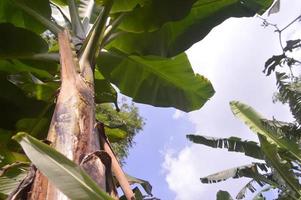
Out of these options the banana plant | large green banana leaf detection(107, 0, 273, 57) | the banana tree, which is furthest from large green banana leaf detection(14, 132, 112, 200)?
the banana plant

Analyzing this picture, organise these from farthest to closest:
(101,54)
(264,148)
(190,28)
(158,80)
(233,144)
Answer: (233,144) → (264,148) → (158,80) → (190,28) → (101,54)

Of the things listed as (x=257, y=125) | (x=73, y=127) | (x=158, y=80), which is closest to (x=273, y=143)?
(x=257, y=125)

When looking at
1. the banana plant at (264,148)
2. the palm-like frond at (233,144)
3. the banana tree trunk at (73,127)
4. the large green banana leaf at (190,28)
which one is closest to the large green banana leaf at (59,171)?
the banana tree trunk at (73,127)

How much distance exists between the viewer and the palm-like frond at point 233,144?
4684 millimetres

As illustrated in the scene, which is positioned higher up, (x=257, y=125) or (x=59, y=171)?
(x=257, y=125)

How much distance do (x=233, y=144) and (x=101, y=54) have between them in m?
2.79

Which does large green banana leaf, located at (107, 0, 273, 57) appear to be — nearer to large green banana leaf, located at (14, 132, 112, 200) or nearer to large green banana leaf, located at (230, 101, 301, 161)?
large green banana leaf, located at (230, 101, 301, 161)

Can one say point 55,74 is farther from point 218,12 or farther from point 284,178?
point 284,178

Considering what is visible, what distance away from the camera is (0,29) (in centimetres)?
219

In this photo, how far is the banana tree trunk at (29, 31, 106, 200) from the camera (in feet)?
3.47

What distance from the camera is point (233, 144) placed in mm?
4773

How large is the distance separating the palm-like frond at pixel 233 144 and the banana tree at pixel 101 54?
196 cm

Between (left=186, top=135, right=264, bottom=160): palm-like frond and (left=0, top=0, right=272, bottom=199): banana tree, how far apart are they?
6.43 feet

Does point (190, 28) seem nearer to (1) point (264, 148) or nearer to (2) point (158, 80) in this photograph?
(2) point (158, 80)
